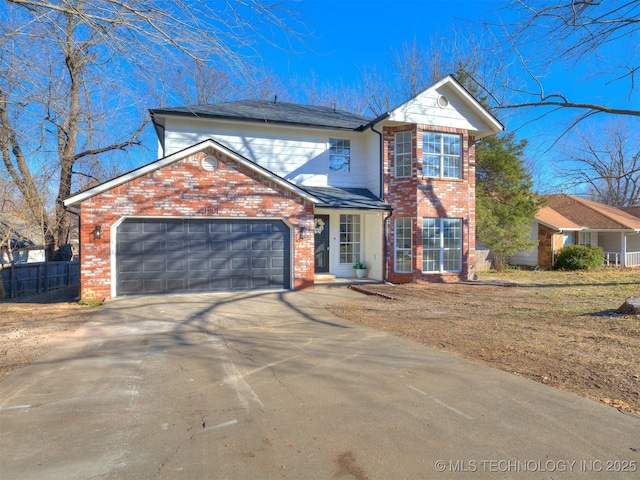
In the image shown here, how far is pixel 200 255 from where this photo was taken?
12.0m

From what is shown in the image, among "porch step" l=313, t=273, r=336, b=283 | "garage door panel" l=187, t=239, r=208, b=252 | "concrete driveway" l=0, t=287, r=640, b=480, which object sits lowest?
"concrete driveway" l=0, t=287, r=640, b=480

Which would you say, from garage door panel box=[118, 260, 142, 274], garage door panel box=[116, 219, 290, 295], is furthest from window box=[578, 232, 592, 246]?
garage door panel box=[118, 260, 142, 274]

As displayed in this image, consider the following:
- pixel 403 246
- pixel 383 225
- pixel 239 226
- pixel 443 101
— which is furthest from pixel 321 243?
pixel 443 101

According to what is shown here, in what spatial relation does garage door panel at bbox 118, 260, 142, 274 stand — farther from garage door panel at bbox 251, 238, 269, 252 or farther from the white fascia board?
garage door panel at bbox 251, 238, 269, 252

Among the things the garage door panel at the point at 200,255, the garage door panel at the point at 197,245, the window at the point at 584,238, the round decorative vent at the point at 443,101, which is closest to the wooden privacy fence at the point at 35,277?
the garage door panel at the point at 200,255

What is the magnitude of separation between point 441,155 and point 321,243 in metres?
5.63

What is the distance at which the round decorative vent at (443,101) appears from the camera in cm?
1477

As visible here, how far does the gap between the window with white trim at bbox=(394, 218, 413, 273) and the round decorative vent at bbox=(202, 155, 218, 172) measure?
6.91 m

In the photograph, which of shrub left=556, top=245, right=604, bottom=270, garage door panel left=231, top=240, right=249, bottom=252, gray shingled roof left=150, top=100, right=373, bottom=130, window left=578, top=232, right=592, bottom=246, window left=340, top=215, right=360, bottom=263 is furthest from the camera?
window left=578, top=232, right=592, bottom=246

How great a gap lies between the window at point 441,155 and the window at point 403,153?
0.55m

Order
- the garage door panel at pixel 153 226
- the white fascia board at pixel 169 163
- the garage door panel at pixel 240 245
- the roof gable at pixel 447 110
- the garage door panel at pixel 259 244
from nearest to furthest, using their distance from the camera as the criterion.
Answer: the white fascia board at pixel 169 163, the garage door panel at pixel 153 226, the garage door panel at pixel 240 245, the garage door panel at pixel 259 244, the roof gable at pixel 447 110

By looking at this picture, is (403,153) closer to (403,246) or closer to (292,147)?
(403,246)

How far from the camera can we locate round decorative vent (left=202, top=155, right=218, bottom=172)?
11.8 m

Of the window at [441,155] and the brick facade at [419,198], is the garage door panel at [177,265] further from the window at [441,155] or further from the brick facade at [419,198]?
the window at [441,155]
